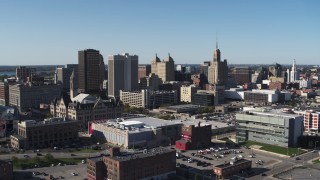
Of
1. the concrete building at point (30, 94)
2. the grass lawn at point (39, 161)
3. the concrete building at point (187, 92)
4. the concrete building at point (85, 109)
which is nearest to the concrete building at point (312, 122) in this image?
the concrete building at point (85, 109)

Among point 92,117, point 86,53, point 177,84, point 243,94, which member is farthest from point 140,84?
point 92,117

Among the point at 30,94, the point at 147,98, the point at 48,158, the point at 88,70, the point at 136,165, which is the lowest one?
the point at 48,158

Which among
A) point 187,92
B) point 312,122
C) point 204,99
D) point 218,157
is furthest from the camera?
point 187,92

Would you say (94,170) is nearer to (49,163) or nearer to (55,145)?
(49,163)

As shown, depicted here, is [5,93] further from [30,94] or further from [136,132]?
[136,132]

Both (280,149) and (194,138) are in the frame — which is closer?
(280,149)

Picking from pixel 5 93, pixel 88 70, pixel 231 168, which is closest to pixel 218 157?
pixel 231 168

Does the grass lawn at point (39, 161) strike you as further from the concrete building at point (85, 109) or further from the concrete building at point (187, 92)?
the concrete building at point (187, 92)
